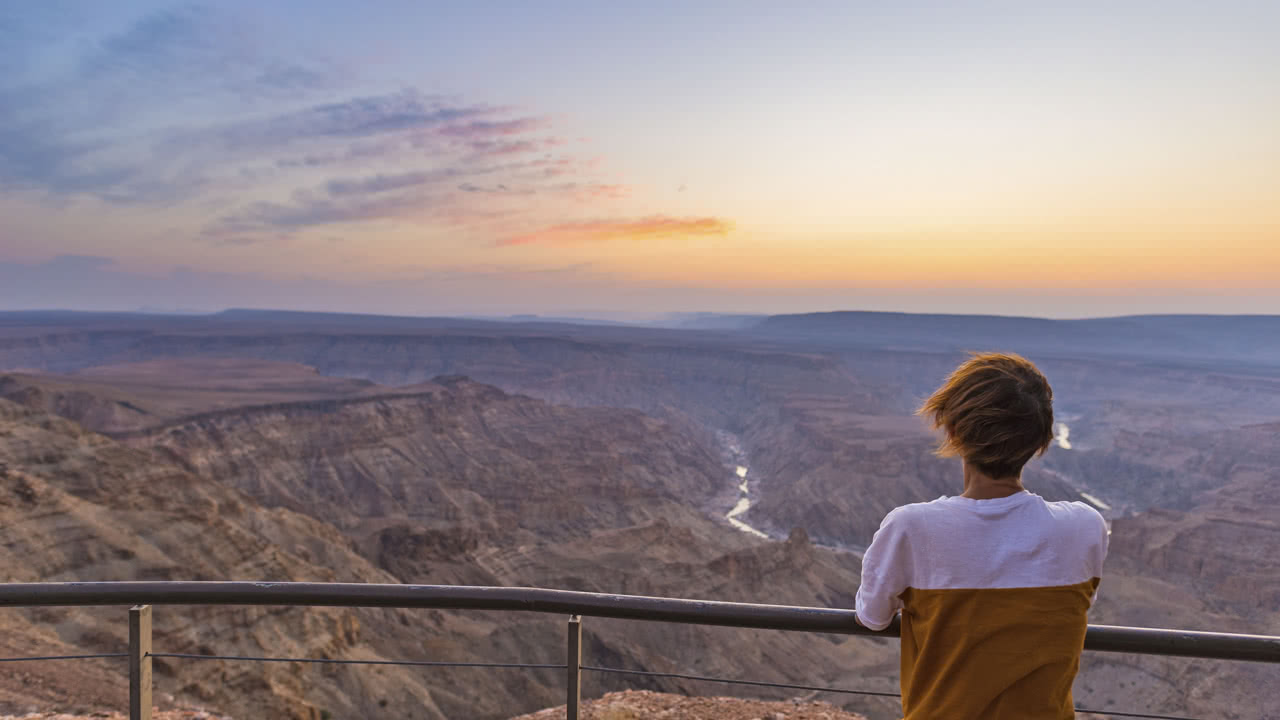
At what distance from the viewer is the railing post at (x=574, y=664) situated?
2703 mm

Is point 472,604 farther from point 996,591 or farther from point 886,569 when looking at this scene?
point 996,591

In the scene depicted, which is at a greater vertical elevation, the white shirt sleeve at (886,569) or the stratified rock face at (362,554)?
the white shirt sleeve at (886,569)

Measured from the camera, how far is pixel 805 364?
6211 inches

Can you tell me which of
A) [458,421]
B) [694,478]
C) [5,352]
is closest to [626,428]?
[694,478]

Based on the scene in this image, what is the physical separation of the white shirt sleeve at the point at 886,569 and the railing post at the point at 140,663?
2625 millimetres

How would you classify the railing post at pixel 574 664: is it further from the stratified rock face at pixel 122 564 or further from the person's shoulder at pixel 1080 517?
the stratified rock face at pixel 122 564

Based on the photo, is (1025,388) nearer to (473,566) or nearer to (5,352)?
(473,566)

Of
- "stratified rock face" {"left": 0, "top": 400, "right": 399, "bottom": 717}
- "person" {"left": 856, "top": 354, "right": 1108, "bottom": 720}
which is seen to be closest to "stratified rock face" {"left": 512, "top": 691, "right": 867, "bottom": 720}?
"person" {"left": 856, "top": 354, "right": 1108, "bottom": 720}

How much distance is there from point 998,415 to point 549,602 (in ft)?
5.62

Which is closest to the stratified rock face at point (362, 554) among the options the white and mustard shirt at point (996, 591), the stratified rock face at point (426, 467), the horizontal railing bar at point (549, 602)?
the stratified rock face at point (426, 467)

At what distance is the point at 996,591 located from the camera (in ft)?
5.93

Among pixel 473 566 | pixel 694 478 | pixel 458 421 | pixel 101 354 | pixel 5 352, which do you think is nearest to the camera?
pixel 473 566

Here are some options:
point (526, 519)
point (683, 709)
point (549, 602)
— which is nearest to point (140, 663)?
point (549, 602)

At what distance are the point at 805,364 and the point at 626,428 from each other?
70795 mm
